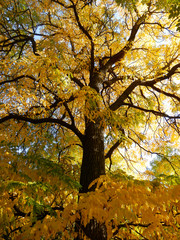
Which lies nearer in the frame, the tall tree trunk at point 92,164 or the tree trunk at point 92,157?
the tall tree trunk at point 92,164

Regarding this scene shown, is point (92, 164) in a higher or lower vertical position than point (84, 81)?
lower

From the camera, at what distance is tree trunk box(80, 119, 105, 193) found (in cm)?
271

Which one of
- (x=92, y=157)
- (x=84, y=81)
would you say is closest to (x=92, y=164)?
(x=92, y=157)

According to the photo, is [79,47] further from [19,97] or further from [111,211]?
[111,211]

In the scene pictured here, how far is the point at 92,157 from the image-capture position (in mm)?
2934

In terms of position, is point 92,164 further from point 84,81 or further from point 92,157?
point 84,81

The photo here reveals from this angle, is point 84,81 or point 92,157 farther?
point 84,81

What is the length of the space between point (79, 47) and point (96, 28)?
1303 mm

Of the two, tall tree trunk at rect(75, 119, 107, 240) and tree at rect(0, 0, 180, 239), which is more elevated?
tree at rect(0, 0, 180, 239)

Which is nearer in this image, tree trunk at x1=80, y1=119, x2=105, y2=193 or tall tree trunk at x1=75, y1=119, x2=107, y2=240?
tall tree trunk at x1=75, y1=119, x2=107, y2=240

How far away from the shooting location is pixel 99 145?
10.3ft

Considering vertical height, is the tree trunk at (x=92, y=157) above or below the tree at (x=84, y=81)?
below

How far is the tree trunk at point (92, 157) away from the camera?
2709 millimetres

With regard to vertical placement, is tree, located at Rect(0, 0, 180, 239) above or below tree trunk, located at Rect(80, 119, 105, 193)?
above
